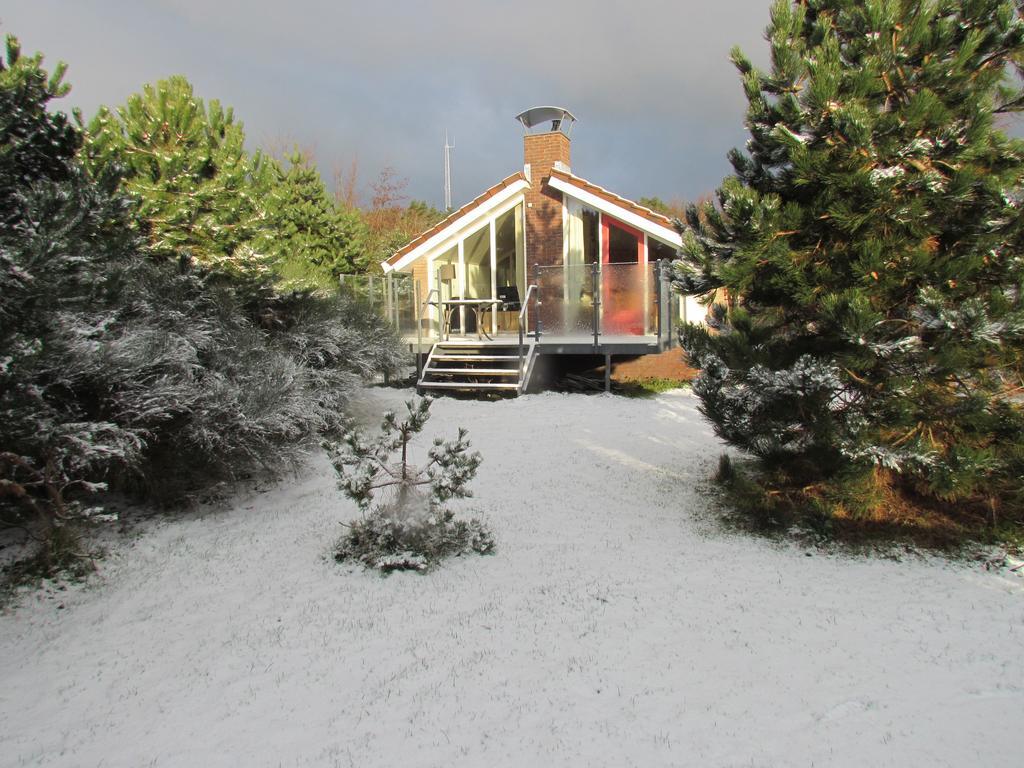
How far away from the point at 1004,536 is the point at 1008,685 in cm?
190

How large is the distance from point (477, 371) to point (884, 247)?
280 inches

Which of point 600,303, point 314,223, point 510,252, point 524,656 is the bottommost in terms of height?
point 524,656

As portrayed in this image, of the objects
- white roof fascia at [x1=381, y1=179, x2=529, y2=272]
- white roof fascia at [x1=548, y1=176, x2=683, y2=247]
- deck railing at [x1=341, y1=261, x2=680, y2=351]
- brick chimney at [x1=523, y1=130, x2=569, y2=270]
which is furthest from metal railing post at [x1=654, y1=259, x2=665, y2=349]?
white roof fascia at [x1=381, y1=179, x2=529, y2=272]

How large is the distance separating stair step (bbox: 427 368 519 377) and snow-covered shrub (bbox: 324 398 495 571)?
5.79 metres

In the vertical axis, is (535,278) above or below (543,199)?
below

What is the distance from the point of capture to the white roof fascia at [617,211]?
12688mm

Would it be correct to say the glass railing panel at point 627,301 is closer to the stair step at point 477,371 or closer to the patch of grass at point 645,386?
the patch of grass at point 645,386

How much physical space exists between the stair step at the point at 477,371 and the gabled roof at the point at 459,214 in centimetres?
415

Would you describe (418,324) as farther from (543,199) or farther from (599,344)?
(543,199)

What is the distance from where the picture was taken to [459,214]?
14.4 metres

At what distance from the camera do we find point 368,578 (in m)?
4.57

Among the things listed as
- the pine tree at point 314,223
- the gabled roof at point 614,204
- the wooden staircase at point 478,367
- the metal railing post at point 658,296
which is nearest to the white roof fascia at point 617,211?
the gabled roof at point 614,204

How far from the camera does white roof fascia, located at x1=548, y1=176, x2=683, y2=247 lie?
12.7m

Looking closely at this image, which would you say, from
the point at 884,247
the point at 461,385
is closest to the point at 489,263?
the point at 461,385
